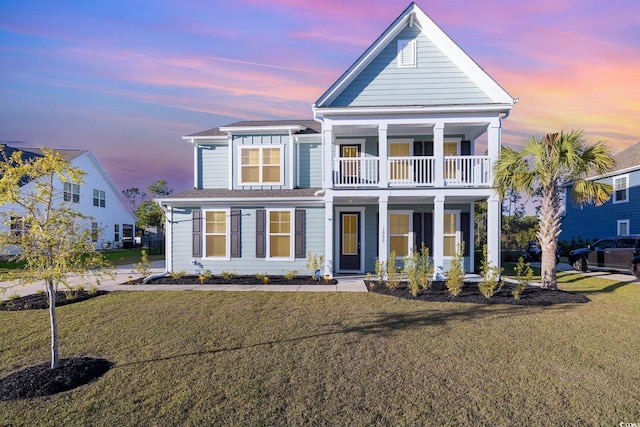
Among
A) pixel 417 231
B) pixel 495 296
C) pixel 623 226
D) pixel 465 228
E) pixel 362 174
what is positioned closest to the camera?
pixel 495 296

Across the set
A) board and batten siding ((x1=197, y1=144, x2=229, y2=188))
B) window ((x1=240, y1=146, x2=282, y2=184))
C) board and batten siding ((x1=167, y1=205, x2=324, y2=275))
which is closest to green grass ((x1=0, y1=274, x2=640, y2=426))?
board and batten siding ((x1=167, y1=205, x2=324, y2=275))

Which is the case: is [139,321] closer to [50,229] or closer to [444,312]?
[50,229]

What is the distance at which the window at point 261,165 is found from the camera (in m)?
14.5

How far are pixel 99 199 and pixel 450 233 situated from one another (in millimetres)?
28244

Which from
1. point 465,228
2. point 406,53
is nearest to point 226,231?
point 465,228

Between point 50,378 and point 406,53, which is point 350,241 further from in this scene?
point 50,378

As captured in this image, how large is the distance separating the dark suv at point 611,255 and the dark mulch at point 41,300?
62.7ft

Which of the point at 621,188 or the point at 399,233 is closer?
the point at 399,233

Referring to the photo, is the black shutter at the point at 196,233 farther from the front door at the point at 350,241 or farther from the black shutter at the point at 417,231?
the black shutter at the point at 417,231

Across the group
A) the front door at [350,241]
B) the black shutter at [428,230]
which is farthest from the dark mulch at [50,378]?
the black shutter at [428,230]

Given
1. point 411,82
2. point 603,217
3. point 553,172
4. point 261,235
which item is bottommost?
point 261,235

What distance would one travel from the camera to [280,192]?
13852mm

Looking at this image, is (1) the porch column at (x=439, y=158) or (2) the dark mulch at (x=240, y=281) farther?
(1) the porch column at (x=439, y=158)

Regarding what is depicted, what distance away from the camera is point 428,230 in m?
13.9
